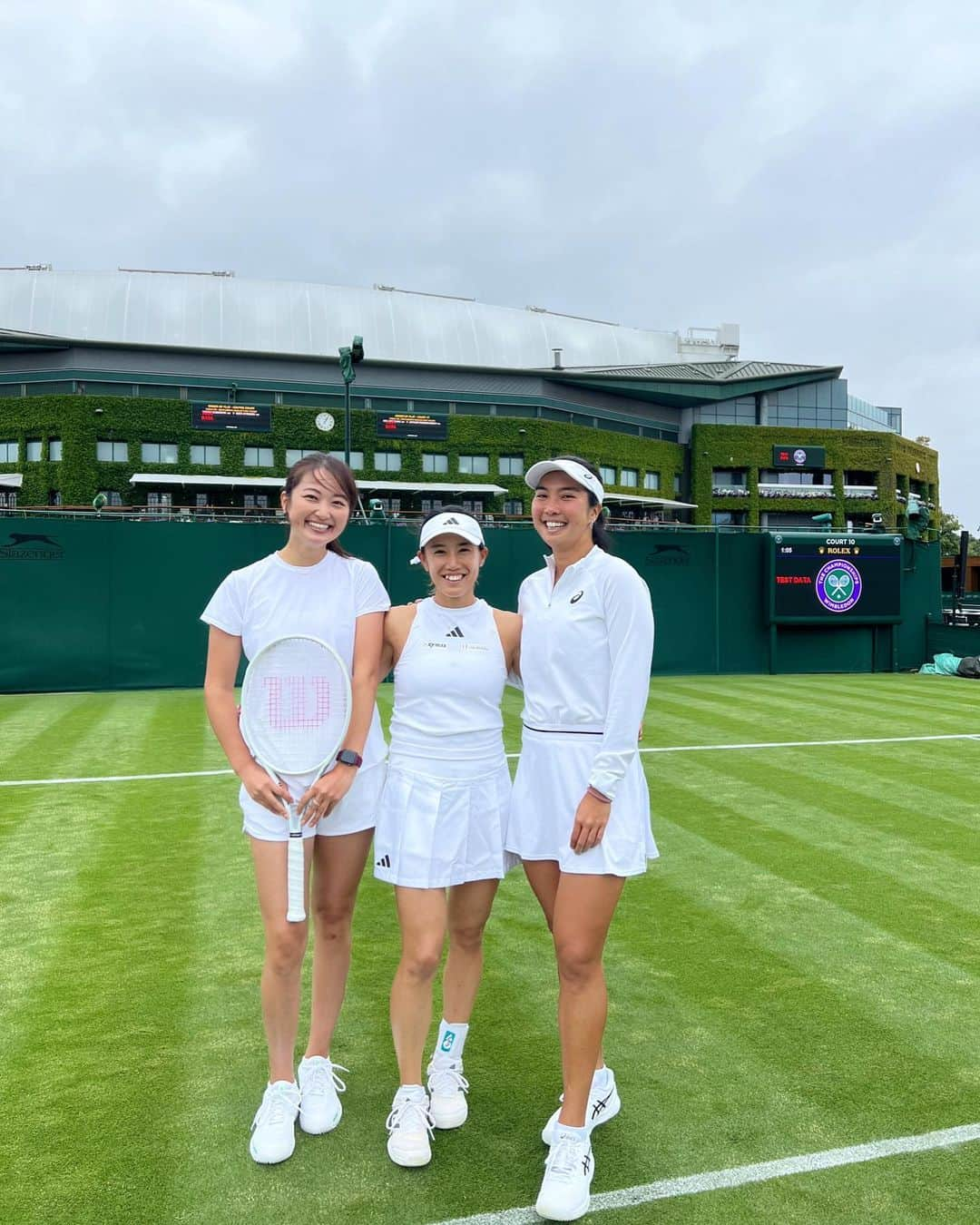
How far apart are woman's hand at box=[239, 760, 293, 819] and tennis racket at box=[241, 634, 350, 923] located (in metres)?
0.02

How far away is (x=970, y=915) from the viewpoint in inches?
213

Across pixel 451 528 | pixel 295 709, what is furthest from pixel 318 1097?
pixel 451 528

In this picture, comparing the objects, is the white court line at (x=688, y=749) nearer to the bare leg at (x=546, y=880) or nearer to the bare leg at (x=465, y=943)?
the bare leg at (x=465, y=943)

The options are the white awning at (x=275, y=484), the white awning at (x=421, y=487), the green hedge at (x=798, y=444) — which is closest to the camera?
the white awning at (x=275, y=484)

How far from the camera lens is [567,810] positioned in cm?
310

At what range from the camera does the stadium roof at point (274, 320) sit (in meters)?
58.4

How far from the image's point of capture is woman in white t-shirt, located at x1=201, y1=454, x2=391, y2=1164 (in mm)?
3184

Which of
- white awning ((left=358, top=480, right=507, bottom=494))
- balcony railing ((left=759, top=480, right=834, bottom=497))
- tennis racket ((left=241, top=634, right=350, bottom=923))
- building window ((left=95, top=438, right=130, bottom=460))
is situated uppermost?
building window ((left=95, top=438, right=130, bottom=460))

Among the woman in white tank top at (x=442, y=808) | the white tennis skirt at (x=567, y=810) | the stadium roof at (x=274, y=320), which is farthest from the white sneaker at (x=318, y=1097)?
the stadium roof at (x=274, y=320)

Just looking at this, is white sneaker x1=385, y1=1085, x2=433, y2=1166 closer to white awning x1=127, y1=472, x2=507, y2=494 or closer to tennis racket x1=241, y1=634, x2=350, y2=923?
tennis racket x1=241, y1=634, x2=350, y2=923

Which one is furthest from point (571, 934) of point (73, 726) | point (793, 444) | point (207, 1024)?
point (793, 444)

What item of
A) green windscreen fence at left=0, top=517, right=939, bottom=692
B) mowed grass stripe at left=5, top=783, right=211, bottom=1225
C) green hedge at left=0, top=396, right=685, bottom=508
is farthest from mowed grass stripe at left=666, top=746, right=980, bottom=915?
green hedge at left=0, top=396, right=685, bottom=508

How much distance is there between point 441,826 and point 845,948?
278 centimetres

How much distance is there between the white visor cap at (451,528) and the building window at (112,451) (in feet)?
181
